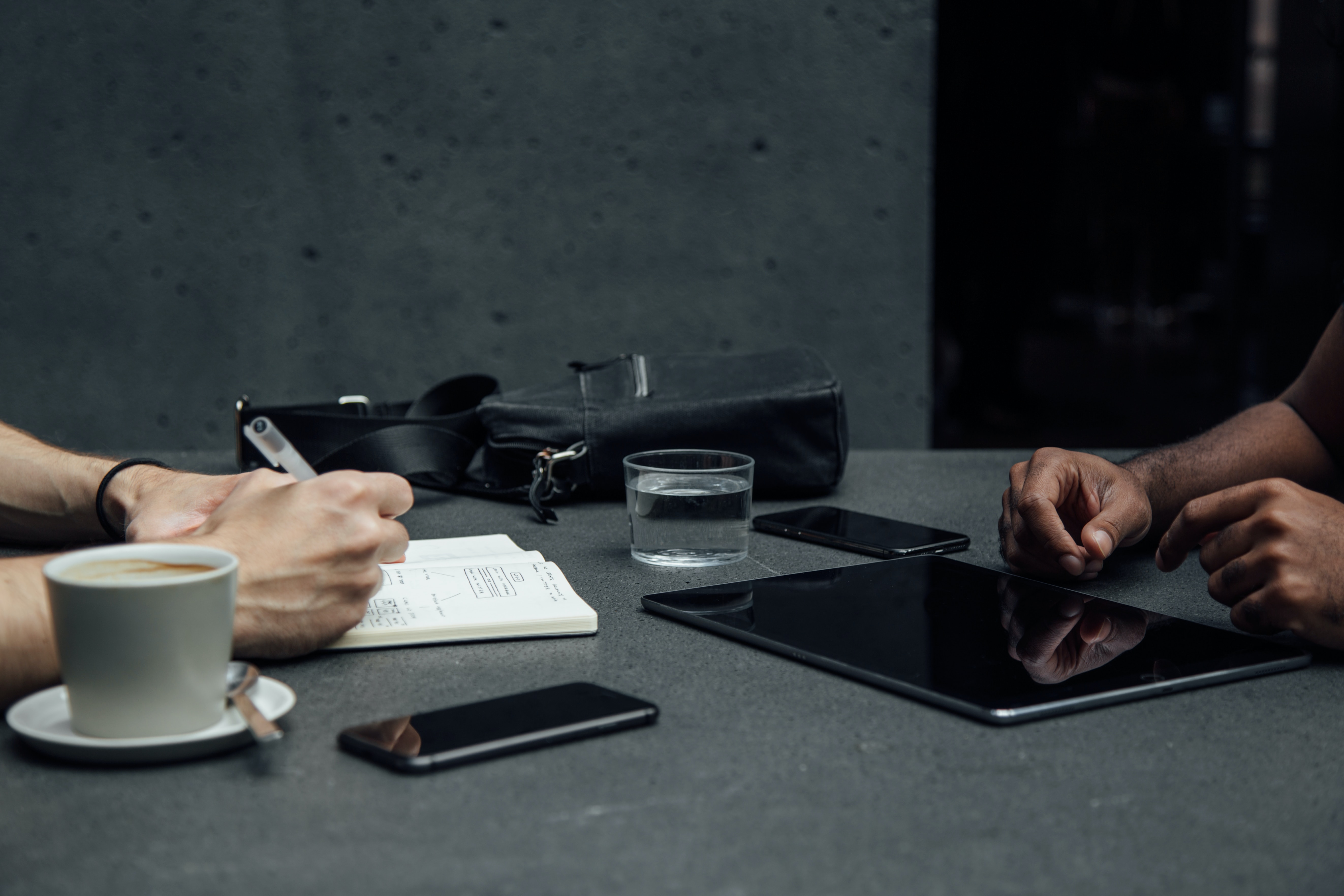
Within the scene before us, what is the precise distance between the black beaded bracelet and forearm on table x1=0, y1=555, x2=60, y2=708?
0.40m

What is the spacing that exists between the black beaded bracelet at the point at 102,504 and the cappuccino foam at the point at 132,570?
0.47 meters

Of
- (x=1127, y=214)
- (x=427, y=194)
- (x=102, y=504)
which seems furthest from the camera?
(x=1127, y=214)

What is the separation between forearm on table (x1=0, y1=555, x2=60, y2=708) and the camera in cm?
67

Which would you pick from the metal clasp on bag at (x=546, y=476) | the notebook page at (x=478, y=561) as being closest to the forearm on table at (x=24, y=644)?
the notebook page at (x=478, y=561)

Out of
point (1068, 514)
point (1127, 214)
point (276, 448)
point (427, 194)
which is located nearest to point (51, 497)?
point (276, 448)

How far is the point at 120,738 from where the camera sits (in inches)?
23.5

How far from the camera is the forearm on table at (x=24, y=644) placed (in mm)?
668

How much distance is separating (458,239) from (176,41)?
0.71 m

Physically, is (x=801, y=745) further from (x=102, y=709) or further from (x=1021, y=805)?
(x=102, y=709)

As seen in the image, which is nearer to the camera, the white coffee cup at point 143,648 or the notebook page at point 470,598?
the white coffee cup at point 143,648

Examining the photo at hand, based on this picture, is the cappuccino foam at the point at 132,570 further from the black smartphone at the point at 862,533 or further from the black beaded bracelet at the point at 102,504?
the black smartphone at the point at 862,533

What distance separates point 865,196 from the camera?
8.79 ft

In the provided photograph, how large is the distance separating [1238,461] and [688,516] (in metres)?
0.59

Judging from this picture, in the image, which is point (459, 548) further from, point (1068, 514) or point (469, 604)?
point (1068, 514)
